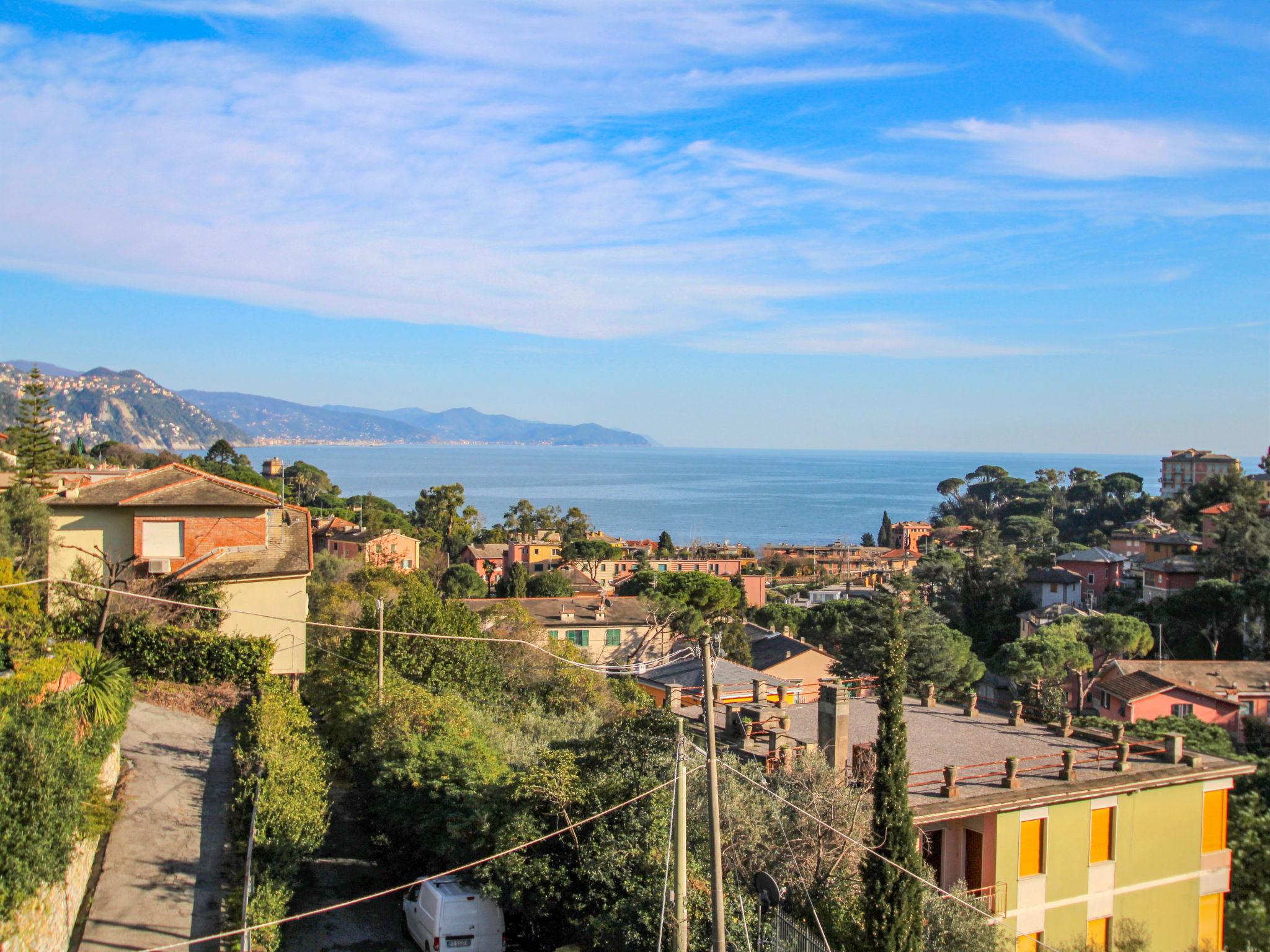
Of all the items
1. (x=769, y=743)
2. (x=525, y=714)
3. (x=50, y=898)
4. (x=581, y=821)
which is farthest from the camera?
(x=525, y=714)

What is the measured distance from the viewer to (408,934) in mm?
13320

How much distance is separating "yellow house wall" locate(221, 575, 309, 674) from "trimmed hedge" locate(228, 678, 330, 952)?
4016mm

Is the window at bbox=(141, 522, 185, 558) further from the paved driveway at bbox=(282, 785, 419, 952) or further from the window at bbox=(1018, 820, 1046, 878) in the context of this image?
the window at bbox=(1018, 820, 1046, 878)

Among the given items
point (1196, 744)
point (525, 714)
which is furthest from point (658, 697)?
point (1196, 744)

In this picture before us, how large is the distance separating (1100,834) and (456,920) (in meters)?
9.34

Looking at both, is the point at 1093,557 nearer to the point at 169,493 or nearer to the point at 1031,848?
the point at 1031,848

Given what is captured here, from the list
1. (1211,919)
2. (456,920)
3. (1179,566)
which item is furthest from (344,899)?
(1179,566)

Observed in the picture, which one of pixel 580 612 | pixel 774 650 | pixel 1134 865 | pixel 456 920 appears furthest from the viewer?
pixel 580 612

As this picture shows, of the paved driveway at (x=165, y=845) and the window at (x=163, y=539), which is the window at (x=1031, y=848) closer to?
the paved driveway at (x=165, y=845)

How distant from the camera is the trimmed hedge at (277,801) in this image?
11.8m

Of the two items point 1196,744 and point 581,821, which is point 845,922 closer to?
point 581,821

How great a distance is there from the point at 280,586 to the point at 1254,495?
6714cm

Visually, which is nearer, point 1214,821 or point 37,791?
point 37,791

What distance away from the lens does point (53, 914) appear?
32.1 ft
